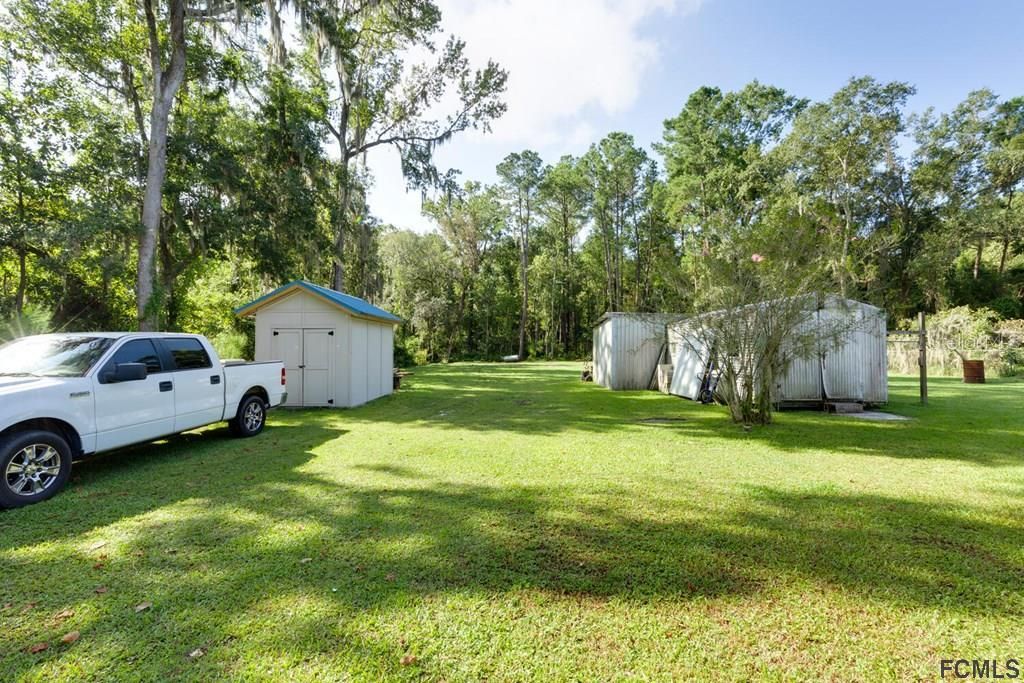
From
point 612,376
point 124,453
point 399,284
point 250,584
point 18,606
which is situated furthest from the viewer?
point 399,284

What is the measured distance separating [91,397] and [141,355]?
0.90 m

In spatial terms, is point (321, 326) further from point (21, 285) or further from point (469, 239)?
point (469, 239)

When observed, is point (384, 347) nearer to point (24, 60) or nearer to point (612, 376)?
point (612, 376)

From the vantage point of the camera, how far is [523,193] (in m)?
39.9

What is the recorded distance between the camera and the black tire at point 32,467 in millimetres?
4016

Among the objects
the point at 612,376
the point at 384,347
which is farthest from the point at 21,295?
the point at 612,376

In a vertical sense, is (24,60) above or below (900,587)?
above

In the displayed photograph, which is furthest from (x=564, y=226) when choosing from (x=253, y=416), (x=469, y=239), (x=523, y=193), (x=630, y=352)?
(x=253, y=416)

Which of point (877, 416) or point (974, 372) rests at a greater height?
point (974, 372)

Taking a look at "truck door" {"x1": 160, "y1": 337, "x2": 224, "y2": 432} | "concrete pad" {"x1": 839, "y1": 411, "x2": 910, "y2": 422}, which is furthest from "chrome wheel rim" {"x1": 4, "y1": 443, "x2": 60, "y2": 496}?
"concrete pad" {"x1": 839, "y1": 411, "x2": 910, "y2": 422}

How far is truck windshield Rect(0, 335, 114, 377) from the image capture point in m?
4.77

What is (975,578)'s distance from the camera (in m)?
2.82

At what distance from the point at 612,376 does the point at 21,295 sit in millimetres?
18335

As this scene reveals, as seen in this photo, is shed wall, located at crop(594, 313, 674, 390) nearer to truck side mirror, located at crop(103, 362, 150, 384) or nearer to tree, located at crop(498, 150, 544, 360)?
truck side mirror, located at crop(103, 362, 150, 384)
